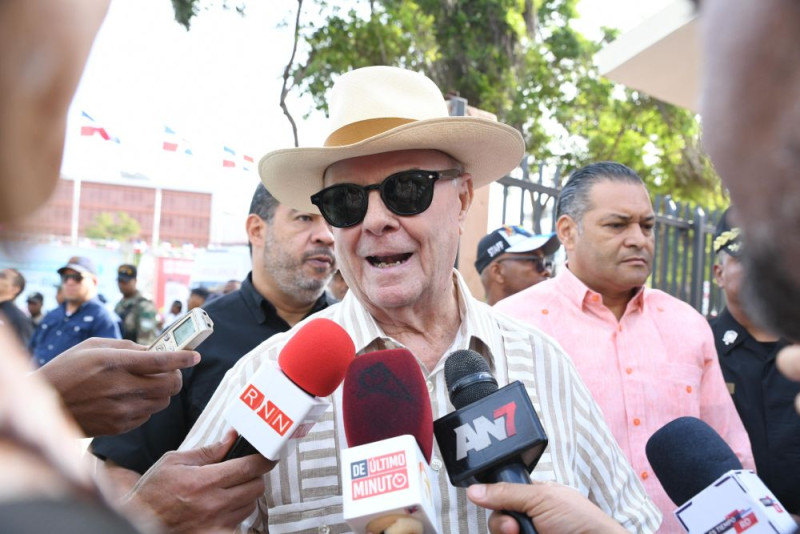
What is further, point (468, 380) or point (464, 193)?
point (464, 193)

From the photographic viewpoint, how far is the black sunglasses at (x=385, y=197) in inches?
93.7

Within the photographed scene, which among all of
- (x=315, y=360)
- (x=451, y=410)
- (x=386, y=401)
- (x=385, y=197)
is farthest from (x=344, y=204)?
(x=386, y=401)

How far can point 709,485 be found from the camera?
5.91 feet

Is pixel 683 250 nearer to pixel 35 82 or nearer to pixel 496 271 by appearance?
pixel 496 271

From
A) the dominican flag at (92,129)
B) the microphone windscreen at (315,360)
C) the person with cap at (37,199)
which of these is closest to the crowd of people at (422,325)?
the person with cap at (37,199)

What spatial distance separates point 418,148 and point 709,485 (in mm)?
1361

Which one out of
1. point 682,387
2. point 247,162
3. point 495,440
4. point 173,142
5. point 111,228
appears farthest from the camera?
point 111,228

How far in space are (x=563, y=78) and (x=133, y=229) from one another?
4797 centimetres

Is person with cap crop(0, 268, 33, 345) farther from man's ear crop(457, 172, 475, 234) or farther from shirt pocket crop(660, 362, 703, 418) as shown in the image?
shirt pocket crop(660, 362, 703, 418)

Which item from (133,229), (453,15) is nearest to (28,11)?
(453,15)

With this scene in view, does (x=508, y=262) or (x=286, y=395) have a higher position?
(x=508, y=262)

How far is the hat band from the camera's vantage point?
2.47 meters

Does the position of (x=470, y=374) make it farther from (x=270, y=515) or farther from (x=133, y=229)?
(x=133, y=229)

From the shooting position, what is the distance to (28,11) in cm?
52
